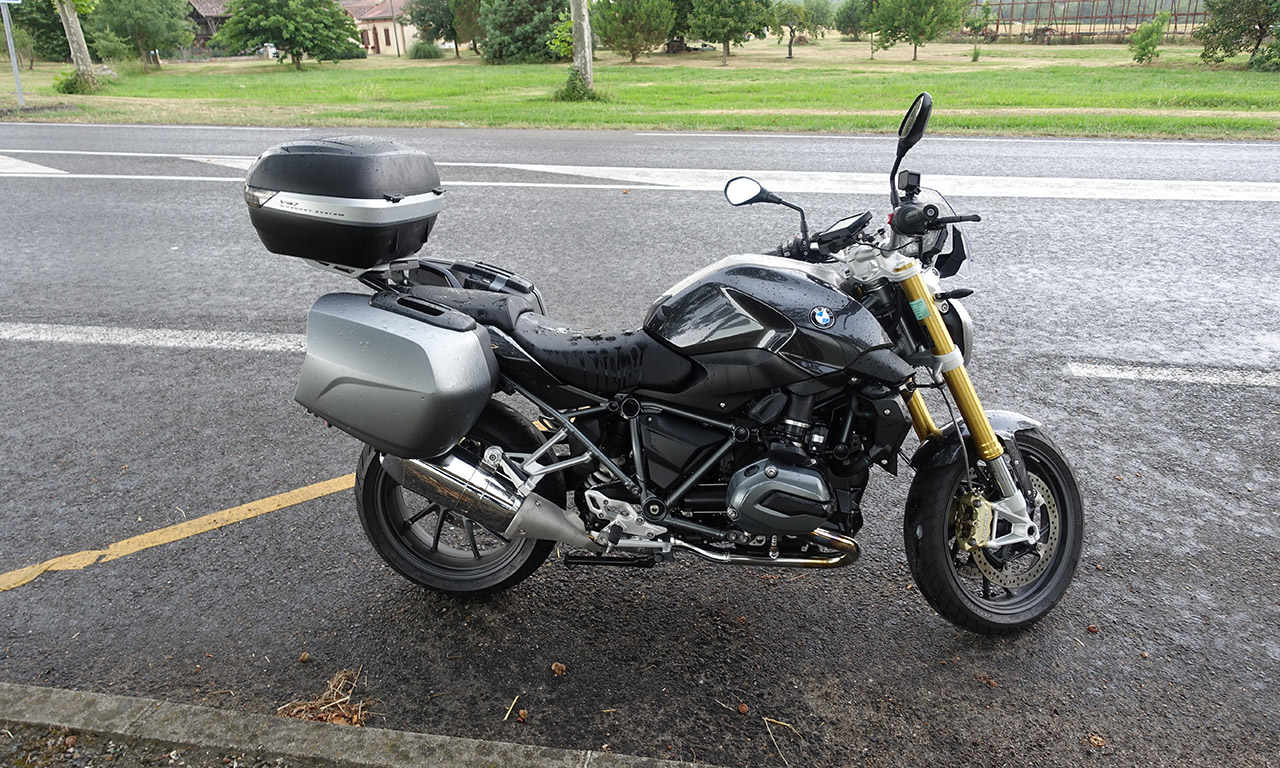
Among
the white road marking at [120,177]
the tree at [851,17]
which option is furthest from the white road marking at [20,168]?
the tree at [851,17]

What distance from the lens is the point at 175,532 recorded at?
11.4 ft

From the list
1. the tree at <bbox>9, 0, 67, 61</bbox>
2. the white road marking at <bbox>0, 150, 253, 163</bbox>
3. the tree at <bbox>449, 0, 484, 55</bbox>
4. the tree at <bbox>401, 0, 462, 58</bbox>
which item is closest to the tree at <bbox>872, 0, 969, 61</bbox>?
the tree at <bbox>449, 0, 484, 55</bbox>

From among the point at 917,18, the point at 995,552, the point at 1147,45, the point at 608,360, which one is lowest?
the point at 995,552

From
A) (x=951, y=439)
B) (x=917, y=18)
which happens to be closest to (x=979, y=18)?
(x=917, y=18)

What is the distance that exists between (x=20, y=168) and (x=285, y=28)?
35376 mm

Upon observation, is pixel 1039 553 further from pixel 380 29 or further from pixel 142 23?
Result: pixel 380 29

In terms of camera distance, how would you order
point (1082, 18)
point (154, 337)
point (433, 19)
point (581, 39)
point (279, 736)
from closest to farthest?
point (279, 736) → point (154, 337) → point (581, 39) → point (1082, 18) → point (433, 19)

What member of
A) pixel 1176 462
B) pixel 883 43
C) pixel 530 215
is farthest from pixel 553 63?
pixel 1176 462

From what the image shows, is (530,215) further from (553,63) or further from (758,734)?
(553,63)

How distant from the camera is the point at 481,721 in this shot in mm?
2561

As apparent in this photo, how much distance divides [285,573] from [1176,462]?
12.3 ft

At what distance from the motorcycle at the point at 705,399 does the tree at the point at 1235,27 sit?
1142 inches

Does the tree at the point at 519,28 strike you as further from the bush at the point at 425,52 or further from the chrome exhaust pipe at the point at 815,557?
the chrome exhaust pipe at the point at 815,557

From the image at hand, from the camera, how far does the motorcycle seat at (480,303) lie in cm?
280
